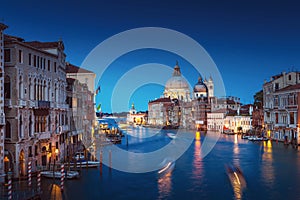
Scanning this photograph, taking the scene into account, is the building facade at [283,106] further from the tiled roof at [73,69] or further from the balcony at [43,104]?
the balcony at [43,104]

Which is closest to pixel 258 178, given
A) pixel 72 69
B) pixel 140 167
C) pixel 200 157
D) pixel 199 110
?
pixel 140 167

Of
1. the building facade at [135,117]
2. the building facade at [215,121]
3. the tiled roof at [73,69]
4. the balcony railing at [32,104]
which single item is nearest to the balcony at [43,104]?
the balcony railing at [32,104]

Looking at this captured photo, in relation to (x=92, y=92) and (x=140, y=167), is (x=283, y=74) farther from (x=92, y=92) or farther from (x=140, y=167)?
(x=140, y=167)

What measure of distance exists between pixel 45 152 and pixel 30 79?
3.82 meters

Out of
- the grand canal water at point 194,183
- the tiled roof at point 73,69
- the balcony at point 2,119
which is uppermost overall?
the tiled roof at point 73,69

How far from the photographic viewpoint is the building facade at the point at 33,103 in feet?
51.9

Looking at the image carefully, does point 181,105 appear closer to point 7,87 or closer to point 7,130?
point 7,87

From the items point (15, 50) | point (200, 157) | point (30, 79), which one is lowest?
point (200, 157)

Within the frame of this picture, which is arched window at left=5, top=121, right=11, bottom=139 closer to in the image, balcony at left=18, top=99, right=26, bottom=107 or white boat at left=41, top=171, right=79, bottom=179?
balcony at left=18, top=99, right=26, bottom=107

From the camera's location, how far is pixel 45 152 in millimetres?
19047

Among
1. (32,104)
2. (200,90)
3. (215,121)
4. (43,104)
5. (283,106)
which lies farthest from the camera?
(200,90)

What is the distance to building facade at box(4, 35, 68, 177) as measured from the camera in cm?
1580

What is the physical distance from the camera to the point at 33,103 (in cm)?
1744

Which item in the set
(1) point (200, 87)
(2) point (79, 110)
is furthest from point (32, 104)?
(1) point (200, 87)
